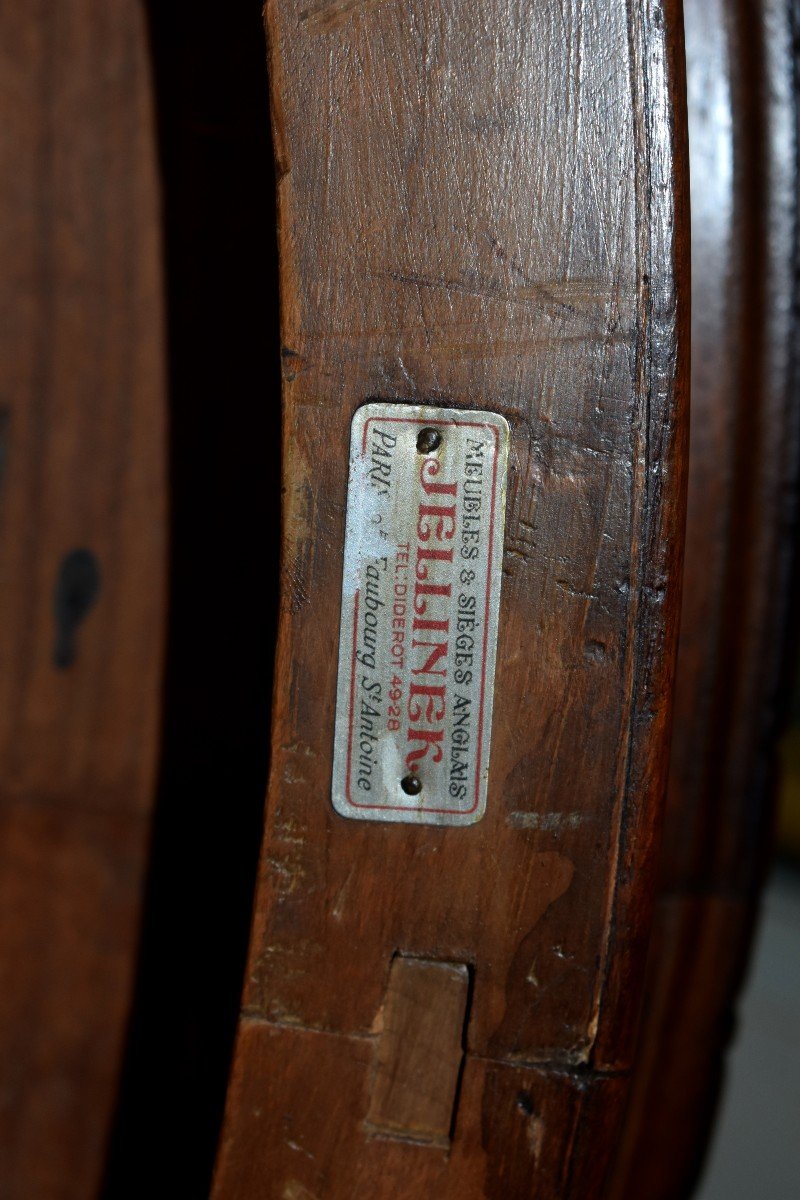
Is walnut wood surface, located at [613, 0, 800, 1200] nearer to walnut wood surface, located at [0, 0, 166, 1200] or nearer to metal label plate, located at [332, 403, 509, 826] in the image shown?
metal label plate, located at [332, 403, 509, 826]

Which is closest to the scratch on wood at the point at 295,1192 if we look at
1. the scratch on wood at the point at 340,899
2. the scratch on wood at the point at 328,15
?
the scratch on wood at the point at 340,899

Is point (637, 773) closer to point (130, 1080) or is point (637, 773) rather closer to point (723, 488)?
point (723, 488)

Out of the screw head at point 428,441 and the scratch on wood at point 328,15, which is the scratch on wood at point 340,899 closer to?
the screw head at point 428,441

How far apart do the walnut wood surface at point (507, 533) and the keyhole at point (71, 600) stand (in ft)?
0.73

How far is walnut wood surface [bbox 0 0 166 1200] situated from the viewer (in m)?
0.55

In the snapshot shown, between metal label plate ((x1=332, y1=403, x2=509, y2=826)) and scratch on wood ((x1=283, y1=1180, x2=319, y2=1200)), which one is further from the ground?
metal label plate ((x1=332, y1=403, x2=509, y2=826))

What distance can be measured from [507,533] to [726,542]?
0.23 m

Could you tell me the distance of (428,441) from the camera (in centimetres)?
39

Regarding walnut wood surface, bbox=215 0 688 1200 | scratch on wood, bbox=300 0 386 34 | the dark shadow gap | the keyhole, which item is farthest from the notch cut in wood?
scratch on wood, bbox=300 0 386 34

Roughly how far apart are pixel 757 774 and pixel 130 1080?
0.43 m

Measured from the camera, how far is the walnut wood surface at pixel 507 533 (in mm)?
391

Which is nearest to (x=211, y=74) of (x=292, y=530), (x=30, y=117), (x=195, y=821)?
(x=30, y=117)

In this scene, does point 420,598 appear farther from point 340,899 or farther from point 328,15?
point 328,15

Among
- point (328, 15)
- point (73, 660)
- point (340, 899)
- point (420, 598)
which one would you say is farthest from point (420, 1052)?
point (328, 15)
